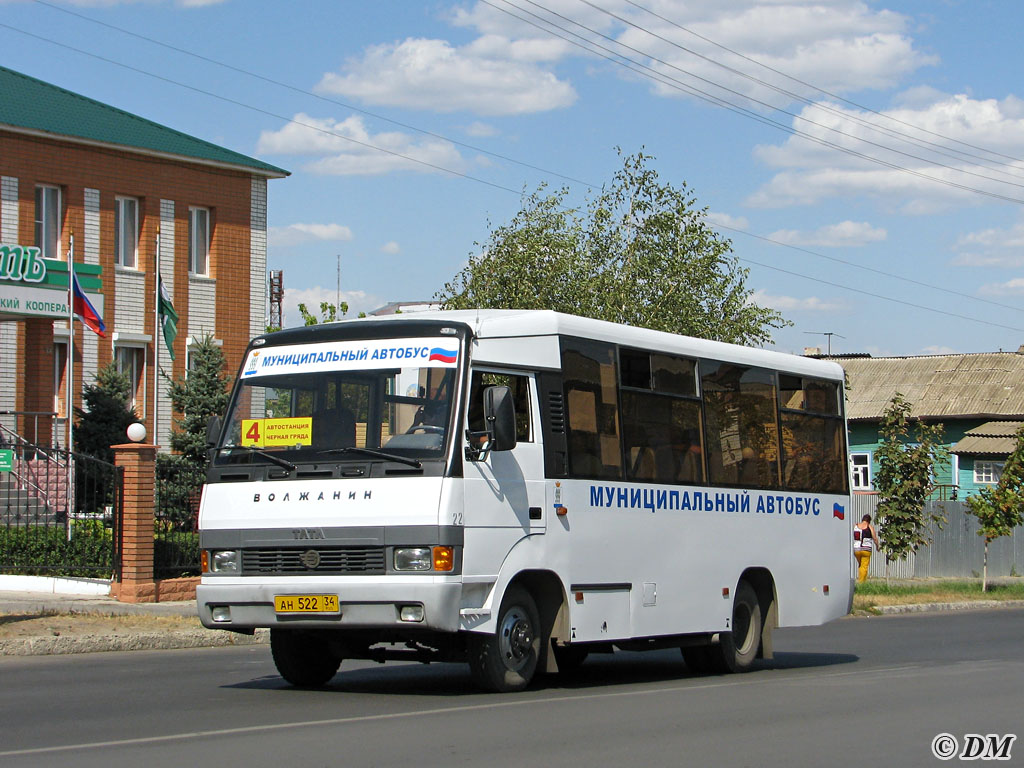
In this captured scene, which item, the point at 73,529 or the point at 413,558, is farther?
the point at 73,529

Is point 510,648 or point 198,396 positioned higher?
point 198,396

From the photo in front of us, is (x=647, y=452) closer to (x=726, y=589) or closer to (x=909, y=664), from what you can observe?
(x=726, y=589)

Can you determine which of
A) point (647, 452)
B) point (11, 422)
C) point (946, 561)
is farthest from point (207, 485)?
point (946, 561)

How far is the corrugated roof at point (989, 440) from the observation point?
53.1m

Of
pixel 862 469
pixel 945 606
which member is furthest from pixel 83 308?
pixel 862 469

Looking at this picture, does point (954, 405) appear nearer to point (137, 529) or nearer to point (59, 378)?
point (59, 378)

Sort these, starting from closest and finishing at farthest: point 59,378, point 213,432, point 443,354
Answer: point 443,354 → point 213,432 → point 59,378

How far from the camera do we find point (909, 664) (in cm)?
1561

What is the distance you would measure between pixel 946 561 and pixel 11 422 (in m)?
23.7

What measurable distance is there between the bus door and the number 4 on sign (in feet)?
5.43

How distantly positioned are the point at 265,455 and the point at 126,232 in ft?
93.8

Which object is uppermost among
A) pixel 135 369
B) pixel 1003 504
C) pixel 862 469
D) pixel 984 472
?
pixel 135 369

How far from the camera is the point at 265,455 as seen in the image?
11.5m

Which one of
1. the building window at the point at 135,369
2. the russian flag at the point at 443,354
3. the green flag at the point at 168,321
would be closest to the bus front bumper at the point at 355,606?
the russian flag at the point at 443,354
